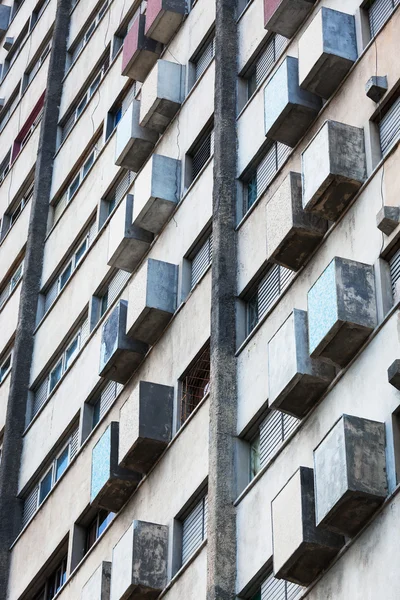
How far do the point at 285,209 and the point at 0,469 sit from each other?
38.1 ft

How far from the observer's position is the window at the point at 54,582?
3097 centimetres

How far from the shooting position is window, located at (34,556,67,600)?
102ft

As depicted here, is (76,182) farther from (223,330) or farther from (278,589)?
(278,589)

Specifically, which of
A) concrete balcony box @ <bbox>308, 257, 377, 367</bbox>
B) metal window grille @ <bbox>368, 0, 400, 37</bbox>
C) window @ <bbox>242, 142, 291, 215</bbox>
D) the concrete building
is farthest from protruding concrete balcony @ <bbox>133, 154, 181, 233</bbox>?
concrete balcony box @ <bbox>308, 257, 377, 367</bbox>

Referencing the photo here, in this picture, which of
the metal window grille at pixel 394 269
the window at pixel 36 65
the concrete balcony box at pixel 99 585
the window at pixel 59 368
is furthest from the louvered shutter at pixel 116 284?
the window at pixel 36 65

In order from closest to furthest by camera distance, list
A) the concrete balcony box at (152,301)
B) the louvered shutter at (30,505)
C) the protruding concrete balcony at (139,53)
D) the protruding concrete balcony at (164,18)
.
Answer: the concrete balcony box at (152,301) < the louvered shutter at (30,505) < the protruding concrete balcony at (164,18) < the protruding concrete balcony at (139,53)

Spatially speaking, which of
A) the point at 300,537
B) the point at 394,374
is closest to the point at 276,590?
the point at 300,537

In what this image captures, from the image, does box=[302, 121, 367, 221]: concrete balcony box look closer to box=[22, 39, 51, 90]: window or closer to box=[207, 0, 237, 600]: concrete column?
box=[207, 0, 237, 600]: concrete column

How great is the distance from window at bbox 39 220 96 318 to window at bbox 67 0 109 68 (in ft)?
25.3

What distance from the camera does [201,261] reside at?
29.8 meters

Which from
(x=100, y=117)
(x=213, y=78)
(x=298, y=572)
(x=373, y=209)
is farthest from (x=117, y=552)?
(x=100, y=117)

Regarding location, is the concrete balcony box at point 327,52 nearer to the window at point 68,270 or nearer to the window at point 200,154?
the window at point 200,154

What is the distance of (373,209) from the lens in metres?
24.1

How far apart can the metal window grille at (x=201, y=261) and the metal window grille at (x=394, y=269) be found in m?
6.52
